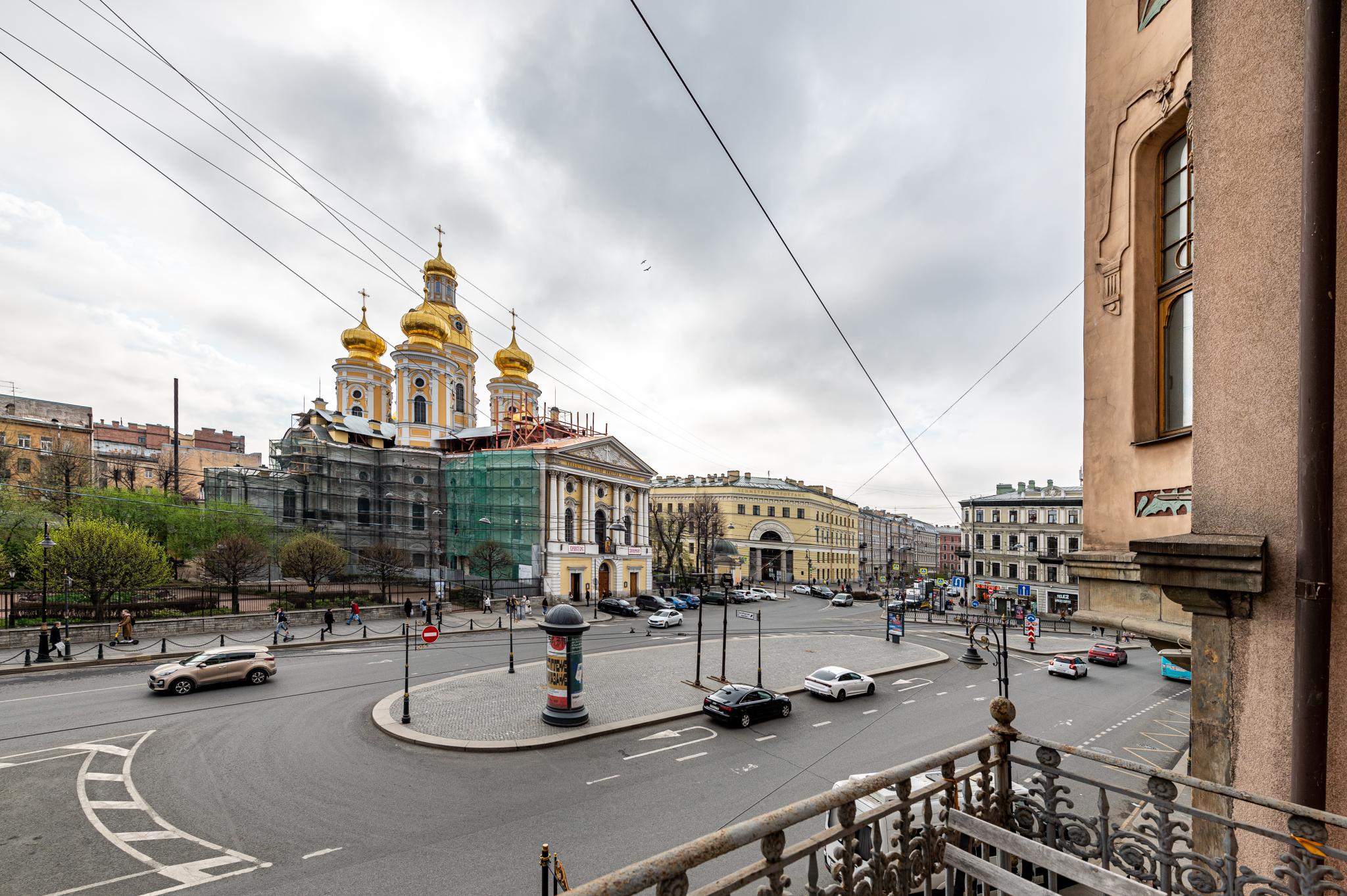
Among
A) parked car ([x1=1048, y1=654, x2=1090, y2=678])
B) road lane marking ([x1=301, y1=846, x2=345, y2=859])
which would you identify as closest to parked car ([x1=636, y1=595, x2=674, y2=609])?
parked car ([x1=1048, y1=654, x2=1090, y2=678])

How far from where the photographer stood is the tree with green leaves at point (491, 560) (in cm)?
4028

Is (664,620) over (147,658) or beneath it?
beneath

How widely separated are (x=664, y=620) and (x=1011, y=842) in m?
31.6

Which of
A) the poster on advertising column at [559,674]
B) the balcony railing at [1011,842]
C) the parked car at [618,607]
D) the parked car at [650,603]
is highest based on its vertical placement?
the balcony railing at [1011,842]

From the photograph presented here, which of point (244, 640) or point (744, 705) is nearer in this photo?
point (744, 705)

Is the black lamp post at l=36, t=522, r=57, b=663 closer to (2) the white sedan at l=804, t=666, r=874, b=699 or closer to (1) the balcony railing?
(2) the white sedan at l=804, t=666, r=874, b=699

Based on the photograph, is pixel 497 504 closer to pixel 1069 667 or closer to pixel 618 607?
pixel 618 607

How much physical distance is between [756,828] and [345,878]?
796 cm

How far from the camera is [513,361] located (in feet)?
205

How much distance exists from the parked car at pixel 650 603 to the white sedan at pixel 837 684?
25.2 meters

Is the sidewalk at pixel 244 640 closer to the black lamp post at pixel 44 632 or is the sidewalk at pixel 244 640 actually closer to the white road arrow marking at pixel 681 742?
the black lamp post at pixel 44 632

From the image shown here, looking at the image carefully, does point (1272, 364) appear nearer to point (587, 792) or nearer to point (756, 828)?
point (756, 828)

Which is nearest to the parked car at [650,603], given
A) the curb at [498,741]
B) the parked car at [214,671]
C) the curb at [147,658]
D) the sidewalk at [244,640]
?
the sidewalk at [244,640]

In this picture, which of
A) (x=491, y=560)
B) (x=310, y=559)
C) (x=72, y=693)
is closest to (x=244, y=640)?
(x=310, y=559)
